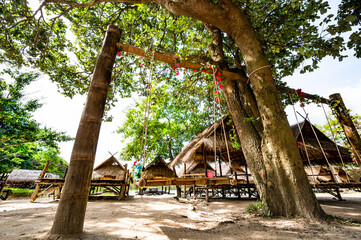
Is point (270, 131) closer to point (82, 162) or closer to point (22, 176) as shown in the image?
point (82, 162)

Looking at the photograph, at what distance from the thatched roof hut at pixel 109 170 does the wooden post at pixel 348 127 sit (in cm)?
1217

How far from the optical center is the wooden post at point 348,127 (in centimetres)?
531

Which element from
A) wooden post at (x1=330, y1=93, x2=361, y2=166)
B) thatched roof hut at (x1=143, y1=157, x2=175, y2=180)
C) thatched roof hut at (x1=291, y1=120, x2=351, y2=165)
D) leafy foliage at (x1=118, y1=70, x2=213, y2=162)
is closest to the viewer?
wooden post at (x1=330, y1=93, x2=361, y2=166)

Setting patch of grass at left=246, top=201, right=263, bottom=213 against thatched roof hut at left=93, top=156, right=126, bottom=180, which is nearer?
patch of grass at left=246, top=201, right=263, bottom=213

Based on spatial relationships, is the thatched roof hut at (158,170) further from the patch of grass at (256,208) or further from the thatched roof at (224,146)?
the patch of grass at (256,208)

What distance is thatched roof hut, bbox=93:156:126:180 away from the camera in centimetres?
1123

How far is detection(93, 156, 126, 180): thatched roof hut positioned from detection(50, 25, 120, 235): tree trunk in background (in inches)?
388

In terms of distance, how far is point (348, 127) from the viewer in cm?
556

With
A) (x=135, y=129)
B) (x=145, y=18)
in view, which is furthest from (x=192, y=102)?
(x=135, y=129)

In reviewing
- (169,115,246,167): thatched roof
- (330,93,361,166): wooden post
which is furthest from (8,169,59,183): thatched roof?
(330,93,361,166): wooden post

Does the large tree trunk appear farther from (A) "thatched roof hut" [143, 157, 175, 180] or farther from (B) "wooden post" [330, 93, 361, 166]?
(A) "thatched roof hut" [143, 157, 175, 180]

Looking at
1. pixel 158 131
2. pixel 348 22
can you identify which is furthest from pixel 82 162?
pixel 158 131

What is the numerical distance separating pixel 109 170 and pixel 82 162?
10.5 m

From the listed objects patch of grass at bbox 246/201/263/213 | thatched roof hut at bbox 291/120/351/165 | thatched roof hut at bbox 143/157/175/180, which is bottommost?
patch of grass at bbox 246/201/263/213
